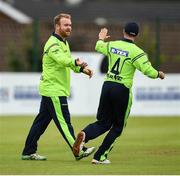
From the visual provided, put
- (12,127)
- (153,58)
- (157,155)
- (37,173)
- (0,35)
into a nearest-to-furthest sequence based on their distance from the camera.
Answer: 1. (37,173)
2. (157,155)
3. (12,127)
4. (153,58)
5. (0,35)

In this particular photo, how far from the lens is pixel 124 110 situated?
47.2ft

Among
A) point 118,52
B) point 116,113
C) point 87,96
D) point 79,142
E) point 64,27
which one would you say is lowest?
point 87,96

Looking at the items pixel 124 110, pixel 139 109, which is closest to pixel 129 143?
pixel 124 110

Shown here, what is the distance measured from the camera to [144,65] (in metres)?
14.1

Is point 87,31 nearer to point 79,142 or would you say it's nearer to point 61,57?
point 61,57

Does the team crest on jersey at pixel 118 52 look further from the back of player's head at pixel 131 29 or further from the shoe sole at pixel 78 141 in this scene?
the shoe sole at pixel 78 141

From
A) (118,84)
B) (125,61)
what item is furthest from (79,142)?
Answer: (125,61)

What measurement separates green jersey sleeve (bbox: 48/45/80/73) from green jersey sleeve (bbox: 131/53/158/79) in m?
0.89

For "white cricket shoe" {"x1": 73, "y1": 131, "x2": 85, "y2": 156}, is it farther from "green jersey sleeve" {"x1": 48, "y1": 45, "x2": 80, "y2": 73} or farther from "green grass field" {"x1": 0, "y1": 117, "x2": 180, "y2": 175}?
"green jersey sleeve" {"x1": 48, "y1": 45, "x2": 80, "y2": 73}

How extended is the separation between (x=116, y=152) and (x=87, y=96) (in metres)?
9.99

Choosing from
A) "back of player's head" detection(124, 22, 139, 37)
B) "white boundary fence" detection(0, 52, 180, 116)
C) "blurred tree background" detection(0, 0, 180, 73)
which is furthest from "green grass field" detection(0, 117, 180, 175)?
"blurred tree background" detection(0, 0, 180, 73)

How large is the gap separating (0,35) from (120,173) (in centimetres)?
2004

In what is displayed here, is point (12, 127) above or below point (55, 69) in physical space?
below

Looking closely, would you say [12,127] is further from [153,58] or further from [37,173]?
[37,173]
